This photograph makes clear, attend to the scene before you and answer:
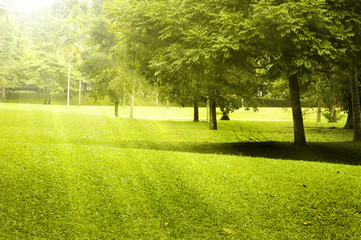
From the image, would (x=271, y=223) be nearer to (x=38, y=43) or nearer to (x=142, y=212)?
(x=142, y=212)

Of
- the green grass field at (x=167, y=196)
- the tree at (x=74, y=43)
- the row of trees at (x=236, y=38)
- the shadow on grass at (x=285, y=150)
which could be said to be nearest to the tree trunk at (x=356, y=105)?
the row of trees at (x=236, y=38)

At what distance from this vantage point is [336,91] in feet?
76.4

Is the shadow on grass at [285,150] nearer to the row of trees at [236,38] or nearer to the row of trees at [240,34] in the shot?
the row of trees at [236,38]

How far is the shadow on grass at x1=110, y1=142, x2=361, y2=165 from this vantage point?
14.2 m

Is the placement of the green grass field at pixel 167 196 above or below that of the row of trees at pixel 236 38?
below

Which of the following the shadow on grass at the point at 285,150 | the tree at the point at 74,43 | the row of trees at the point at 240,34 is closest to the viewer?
the row of trees at the point at 240,34

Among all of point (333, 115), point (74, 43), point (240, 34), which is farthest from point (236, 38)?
point (333, 115)

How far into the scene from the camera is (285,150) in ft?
50.1

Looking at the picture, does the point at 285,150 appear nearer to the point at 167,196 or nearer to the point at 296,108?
the point at 296,108

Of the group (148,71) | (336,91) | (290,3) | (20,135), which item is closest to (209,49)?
(290,3)

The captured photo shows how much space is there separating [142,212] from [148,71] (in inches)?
404

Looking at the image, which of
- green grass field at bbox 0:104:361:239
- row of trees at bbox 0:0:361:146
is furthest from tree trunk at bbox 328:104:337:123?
green grass field at bbox 0:104:361:239

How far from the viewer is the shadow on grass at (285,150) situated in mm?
14156

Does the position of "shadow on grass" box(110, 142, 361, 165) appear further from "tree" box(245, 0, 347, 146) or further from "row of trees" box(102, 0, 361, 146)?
"tree" box(245, 0, 347, 146)
